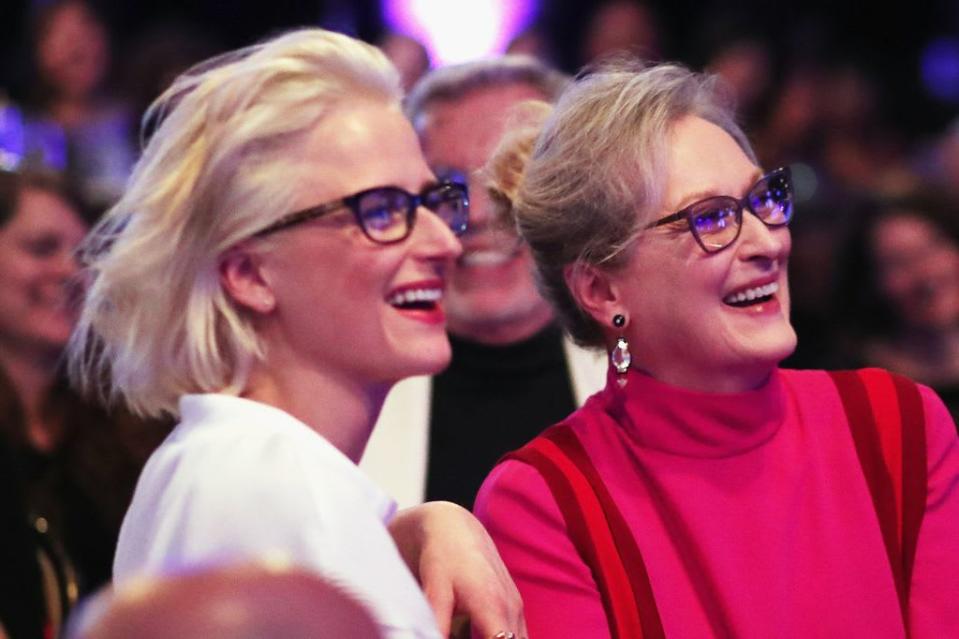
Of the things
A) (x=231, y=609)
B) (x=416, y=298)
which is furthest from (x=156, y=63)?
(x=231, y=609)

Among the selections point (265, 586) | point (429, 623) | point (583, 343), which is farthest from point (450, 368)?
point (265, 586)

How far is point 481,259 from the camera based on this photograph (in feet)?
10.6

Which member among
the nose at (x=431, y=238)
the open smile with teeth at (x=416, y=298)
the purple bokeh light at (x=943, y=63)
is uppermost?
the nose at (x=431, y=238)

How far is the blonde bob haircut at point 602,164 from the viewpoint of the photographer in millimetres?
2357

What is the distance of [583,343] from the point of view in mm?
2605

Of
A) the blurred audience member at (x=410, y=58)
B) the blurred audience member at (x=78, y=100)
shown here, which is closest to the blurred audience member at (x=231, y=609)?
the blurred audience member at (x=410, y=58)

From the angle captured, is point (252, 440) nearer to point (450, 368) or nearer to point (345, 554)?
point (345, 554)

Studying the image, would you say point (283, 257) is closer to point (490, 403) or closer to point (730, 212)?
point (730, 212)

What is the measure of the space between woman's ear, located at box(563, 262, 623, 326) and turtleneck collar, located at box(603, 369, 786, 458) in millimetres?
118

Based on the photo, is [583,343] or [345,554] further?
[583,343]

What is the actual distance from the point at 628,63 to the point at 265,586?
1.71 meters

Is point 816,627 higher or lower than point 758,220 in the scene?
lower

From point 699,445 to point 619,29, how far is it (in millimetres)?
4710

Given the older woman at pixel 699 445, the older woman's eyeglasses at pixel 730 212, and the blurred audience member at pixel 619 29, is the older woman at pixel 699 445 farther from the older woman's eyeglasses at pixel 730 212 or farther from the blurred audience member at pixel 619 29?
the blurred audience member at pixel 619 29
